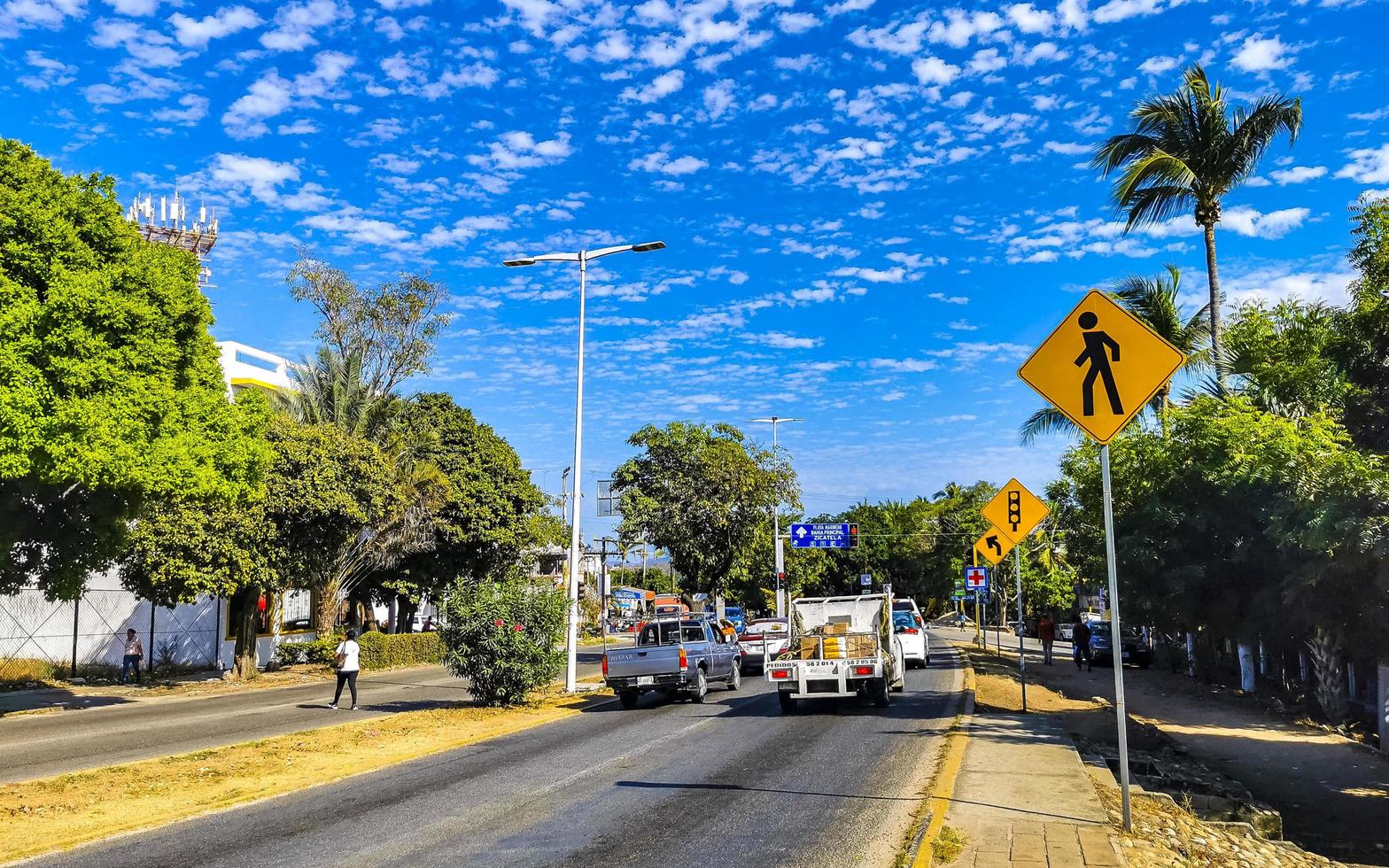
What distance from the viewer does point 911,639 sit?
93.4 feet

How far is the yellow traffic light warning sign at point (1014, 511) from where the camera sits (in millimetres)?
16906

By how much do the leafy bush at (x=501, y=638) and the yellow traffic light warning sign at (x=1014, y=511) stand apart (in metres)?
9.06

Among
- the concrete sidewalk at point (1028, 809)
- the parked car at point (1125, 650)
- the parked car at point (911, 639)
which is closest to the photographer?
the concrete sidewalk at point (1028, 809)

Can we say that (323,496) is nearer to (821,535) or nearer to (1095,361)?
(1095,361)

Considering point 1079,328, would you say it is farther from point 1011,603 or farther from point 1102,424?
point 1011,603

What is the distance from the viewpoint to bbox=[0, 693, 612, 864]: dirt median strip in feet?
31.1

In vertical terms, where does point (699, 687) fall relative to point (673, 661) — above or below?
below

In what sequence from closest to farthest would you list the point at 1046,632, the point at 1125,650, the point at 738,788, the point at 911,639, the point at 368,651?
1. the point at 738,788
2. the point at 911,639
3. the point at 1046,632
4. the point at 1125,650
5. the point at 368,651

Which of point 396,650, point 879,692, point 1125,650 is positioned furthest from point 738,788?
point 396,650

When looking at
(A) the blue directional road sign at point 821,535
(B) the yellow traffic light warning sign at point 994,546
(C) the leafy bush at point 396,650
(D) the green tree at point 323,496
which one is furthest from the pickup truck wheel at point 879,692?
(A) the blue directional road sign at point 821,535

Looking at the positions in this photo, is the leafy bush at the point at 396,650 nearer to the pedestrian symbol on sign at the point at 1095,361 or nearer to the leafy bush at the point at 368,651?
the leafy bush at the point at 368,651

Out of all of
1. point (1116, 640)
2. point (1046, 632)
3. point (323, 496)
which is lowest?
point (1046, 632)

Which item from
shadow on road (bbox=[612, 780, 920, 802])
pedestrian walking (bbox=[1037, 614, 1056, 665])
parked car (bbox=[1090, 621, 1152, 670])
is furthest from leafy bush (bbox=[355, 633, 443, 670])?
shadow on road (bbox=[612, 780, 920, 802])

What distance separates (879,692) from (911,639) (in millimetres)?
10694
